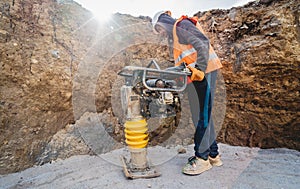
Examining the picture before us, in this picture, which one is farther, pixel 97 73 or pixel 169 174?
pixel 97 73

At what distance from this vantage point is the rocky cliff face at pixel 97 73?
1974mm

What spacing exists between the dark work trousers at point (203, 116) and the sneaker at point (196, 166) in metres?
0.05

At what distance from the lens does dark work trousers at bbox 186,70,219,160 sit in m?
1.92

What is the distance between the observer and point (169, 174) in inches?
71.2

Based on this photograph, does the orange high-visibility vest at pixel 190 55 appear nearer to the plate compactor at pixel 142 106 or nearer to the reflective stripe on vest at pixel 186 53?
the reflective stripe on vest at pixel 186 53

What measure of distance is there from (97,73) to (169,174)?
1.46m

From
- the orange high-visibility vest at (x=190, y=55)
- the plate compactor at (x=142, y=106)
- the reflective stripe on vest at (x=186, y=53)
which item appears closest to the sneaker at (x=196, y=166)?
the plate compactor at (x=142, y=106)

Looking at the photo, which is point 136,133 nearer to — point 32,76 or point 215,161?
point 215,161

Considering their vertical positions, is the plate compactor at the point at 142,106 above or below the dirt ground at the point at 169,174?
above

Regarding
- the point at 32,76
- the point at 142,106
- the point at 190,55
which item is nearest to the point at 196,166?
the point at 142,106

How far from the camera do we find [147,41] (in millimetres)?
3113

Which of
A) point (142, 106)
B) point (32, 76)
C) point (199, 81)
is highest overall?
point (32, 76)

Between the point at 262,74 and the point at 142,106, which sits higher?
the point at 262,74

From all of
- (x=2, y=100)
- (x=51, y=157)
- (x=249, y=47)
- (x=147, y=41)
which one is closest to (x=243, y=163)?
(x=249, y=47)
